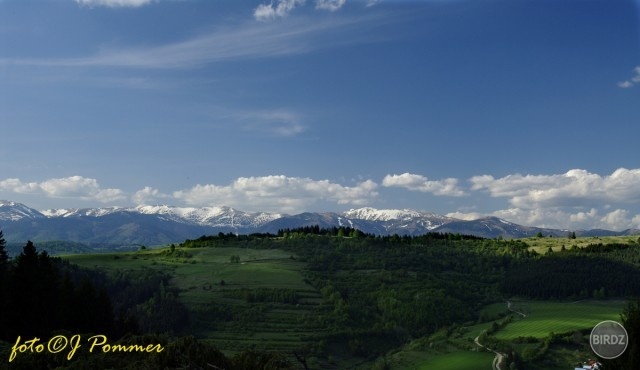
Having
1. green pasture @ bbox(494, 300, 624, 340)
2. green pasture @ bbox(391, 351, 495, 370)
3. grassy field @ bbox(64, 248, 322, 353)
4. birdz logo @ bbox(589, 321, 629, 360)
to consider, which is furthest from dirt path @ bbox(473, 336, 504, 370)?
birdz logo @ bbox(589, 321, 629, 360)

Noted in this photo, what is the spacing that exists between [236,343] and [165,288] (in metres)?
37.3

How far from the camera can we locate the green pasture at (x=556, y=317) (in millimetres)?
117188

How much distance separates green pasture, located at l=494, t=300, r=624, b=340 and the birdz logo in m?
107

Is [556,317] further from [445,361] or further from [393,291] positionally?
[393,291]

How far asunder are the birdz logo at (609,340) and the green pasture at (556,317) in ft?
353

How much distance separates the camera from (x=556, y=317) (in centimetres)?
13300

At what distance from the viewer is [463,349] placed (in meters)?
114

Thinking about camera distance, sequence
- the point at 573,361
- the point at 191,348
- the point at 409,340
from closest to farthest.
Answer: the point at 191,348 < the point at 573,361 < the point at 409,340

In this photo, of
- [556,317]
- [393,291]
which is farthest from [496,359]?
[393,291]

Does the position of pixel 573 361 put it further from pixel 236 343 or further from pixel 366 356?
pixel 236 343

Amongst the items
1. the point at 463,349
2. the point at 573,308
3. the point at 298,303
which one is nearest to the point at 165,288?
the point at 298,303

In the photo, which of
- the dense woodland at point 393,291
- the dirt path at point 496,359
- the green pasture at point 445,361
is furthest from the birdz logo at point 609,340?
the green pasture at point 445,361

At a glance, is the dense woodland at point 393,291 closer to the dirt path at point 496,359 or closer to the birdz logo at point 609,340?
the dirt path at point 496,359

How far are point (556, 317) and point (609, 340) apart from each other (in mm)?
131858
